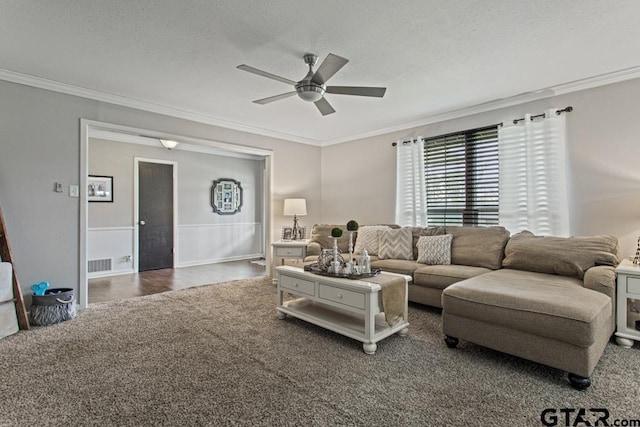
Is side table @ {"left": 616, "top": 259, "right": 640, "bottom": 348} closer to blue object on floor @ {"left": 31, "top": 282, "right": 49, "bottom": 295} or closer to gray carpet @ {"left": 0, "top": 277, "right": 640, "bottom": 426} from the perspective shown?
gray carpet @ {"left": 0, "top": 277, "right": 640, "bottom": 426}

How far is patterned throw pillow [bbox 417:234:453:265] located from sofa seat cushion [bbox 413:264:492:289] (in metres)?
0.13

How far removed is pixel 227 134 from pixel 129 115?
4.20 ft

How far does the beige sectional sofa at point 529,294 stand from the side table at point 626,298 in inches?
2.4

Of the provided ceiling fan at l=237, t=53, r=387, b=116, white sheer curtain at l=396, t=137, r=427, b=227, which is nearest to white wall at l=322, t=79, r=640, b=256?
white sheer curtain at l=396, t=137, r=427, b=227

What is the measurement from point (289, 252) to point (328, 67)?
118 inches

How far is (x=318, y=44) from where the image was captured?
2.54 metres

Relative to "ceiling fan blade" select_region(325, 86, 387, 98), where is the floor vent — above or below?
below

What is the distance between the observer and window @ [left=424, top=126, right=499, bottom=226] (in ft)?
13.3

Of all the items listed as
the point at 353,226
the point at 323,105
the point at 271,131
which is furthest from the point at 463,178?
the point at 271,131

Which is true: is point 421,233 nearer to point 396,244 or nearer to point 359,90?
point 396,244

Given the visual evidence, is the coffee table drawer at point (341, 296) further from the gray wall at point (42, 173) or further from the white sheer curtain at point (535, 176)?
the gray wall at point (42, 173)

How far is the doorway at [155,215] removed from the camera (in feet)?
19.4

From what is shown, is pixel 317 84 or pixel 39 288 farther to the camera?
pixel 39 288

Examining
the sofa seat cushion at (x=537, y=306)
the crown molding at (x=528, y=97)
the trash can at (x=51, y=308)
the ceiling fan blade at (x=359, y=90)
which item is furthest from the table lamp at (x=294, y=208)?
the sofa seat cushion at (x=537, y=306)
